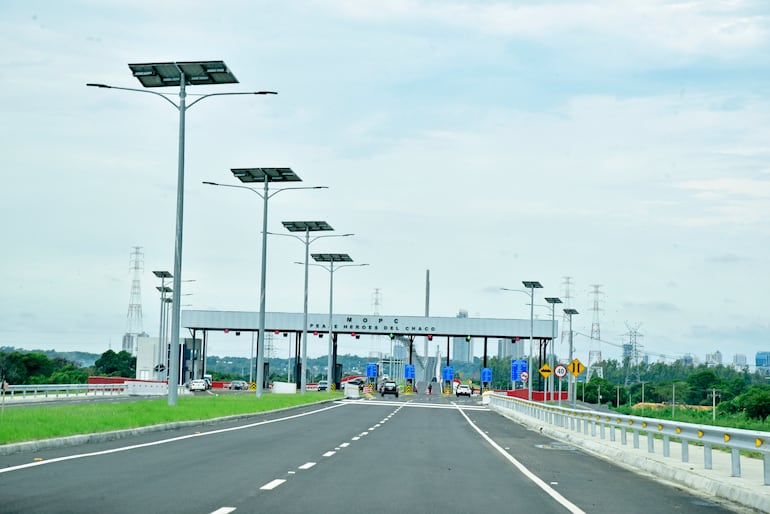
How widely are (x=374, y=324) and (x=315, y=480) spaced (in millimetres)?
105234

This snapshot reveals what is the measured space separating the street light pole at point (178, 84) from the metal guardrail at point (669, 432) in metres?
13.7

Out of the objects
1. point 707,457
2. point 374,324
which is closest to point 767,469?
point 707,457

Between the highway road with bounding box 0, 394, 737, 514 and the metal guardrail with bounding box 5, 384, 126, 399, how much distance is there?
127 ft

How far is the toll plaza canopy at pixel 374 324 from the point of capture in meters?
120

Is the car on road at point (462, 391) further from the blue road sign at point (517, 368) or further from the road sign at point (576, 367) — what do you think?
the road sign at point (576, 367)

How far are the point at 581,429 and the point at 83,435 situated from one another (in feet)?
61.1

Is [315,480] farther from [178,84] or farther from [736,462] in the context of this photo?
[178,84]

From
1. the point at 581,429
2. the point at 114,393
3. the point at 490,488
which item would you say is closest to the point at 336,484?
the point at 490,488

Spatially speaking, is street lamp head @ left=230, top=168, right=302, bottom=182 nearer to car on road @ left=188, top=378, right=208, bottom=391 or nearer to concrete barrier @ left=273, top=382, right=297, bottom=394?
concrete barrier @ left=273, top=382, right=297, bottom=394

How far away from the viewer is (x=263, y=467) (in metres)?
18.9

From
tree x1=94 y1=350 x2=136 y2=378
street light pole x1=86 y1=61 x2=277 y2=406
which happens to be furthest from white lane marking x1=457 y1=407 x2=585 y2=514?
tree x1=94 y1=350 x2=136 y2=378

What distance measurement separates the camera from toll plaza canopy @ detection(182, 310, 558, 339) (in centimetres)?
11956

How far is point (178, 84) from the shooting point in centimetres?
4350

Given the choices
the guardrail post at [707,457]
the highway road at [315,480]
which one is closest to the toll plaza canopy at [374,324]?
the highway road at [315,480]
